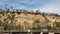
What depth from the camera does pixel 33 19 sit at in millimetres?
38312

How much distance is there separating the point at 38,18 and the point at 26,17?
2.40 metres

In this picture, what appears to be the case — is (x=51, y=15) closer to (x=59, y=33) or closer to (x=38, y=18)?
(x=38, y=18)

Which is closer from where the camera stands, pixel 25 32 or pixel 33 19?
pixel 25 32

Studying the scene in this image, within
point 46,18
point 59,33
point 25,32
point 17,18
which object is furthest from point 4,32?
point 46,18

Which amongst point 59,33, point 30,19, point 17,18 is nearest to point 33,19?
point 30,19

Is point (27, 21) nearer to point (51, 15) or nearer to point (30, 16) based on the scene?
point (30, 16)

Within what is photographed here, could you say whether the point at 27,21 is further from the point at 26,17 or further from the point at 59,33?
the point at 59,33

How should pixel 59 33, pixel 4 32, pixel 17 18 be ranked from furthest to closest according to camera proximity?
1. pixel 17 18
2. pixel 59 33
3. pixel 4 32

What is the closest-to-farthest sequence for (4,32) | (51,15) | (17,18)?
1. (4,32)
2. (17,18)
3. (51,15)

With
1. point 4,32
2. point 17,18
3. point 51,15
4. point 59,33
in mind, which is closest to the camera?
point 4,32

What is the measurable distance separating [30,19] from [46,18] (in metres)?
3.29

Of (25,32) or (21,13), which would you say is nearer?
(25,32)

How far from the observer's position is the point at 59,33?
21234mm

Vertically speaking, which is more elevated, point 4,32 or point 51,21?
point 4,32
